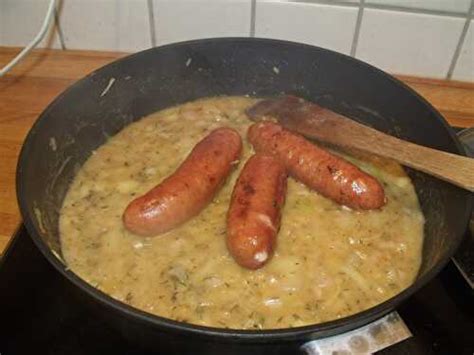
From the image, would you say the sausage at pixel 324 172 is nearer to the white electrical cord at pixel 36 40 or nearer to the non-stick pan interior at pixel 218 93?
the non-stick pan interior at pixel 218 93

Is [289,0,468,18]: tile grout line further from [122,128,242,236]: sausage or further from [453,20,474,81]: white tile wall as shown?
[122,128,242,236]: sausage

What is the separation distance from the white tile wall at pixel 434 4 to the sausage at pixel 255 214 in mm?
705

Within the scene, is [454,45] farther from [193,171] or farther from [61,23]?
[61,23]

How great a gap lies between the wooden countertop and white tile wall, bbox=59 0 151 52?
37 millimetres

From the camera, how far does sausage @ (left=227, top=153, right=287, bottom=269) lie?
3.79 ft

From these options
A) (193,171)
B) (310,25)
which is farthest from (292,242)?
(310,25)

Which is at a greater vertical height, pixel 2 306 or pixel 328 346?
pixel 328 346

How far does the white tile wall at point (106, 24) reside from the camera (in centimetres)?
171

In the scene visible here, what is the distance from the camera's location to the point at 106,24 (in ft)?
5.79

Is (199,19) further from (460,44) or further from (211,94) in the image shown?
(460,44)

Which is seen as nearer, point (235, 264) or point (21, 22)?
point (235, 264)

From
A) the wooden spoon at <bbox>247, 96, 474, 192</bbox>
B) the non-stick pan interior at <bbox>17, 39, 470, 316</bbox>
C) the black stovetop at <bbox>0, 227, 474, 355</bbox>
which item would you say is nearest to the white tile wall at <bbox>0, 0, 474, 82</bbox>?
the non-stick pan interior at <bbox>17, 39, 470, 316</bbox>

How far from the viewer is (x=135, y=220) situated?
123 cm

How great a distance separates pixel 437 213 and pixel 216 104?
774 mm
